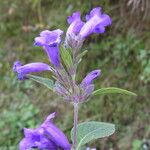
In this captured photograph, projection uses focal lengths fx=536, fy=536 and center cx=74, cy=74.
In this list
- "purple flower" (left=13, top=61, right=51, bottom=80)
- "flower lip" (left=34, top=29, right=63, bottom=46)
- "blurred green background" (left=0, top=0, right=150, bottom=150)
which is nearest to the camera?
"flower lip" (left=34, top=29, right=63, bottom=46)

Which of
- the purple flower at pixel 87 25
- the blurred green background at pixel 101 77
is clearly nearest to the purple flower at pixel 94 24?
the purple flower at pixel 87 25

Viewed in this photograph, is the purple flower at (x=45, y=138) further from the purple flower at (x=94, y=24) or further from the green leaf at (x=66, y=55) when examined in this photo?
the purple flower at (x=94, y=24)

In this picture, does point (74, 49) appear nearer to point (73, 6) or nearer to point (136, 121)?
point (136, 121)

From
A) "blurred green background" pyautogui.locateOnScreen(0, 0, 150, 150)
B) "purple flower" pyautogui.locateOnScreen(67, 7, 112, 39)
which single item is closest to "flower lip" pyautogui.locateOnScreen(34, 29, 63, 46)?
"purple flower" pyautogui.locateOnScreen(67, 7, 112, 39)

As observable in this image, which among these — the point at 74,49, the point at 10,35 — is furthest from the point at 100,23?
the point at 10,35

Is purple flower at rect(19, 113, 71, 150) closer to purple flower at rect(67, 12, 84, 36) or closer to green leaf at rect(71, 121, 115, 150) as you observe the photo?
green leaf at rect(71, 121, 115, 150)

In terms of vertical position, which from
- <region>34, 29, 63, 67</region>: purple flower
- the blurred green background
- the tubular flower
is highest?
the blurred green background
